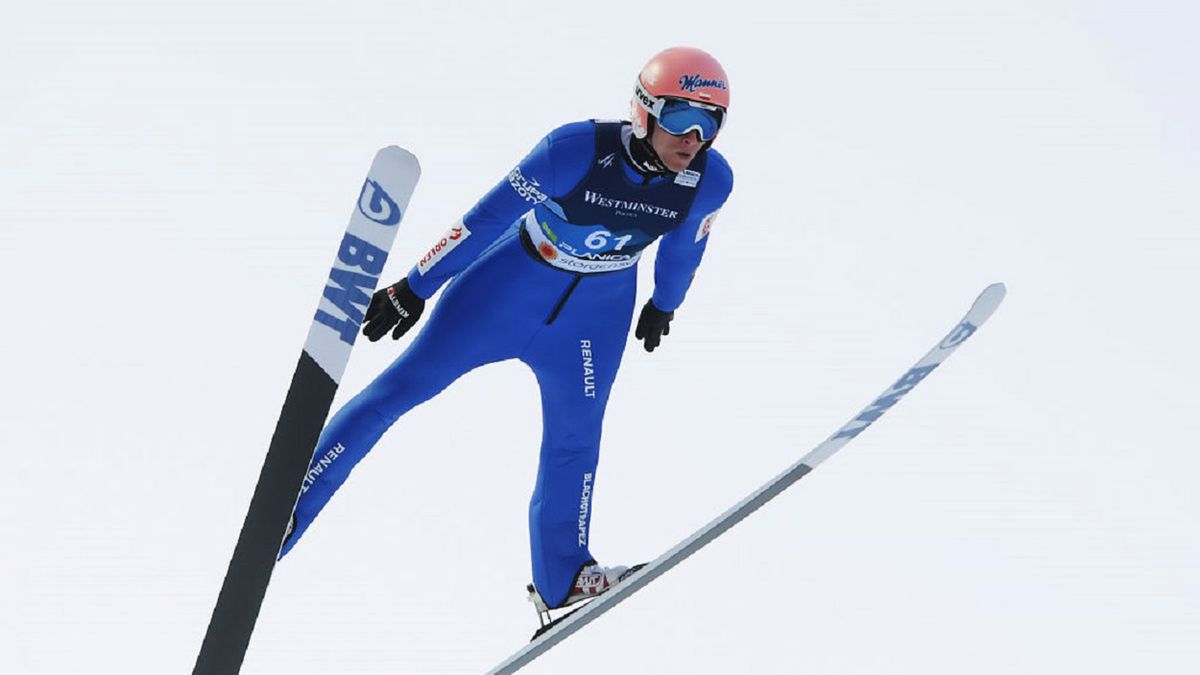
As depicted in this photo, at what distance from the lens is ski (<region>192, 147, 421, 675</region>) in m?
2.71

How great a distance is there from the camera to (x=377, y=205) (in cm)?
271

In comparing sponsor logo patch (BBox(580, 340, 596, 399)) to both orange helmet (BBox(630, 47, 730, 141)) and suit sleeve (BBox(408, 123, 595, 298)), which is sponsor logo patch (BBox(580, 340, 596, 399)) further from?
orange helmet (BBox(630, 47, 730, 141))

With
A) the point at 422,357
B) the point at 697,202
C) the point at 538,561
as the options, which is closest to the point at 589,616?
the point at 538,561

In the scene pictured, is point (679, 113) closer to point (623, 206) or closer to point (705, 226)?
point (623, 206)

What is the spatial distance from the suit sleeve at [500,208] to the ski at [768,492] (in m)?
0.82

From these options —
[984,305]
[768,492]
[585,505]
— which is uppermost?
[585,505]

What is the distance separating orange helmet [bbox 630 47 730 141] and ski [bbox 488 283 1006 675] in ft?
2.48

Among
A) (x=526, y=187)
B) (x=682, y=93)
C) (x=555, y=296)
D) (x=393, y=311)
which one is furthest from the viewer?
(x=555, y=296)

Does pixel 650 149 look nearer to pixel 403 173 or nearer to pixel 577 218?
pixel 577 218

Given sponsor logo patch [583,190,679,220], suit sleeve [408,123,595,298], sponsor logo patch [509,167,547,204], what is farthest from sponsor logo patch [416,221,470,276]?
sponsor logo patch [583,190,679,220]

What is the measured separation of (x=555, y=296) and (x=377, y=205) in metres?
1.02

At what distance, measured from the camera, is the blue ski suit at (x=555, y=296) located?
3506 mm

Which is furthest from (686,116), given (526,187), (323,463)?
(323,463)

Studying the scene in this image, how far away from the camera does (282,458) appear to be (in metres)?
2.93
